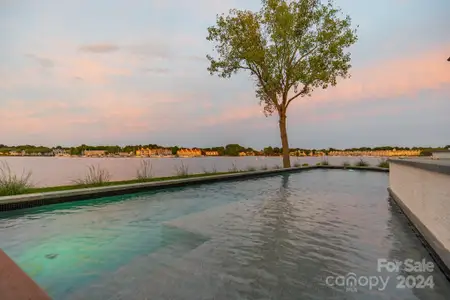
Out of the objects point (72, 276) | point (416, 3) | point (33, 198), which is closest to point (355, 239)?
point (72, 276)

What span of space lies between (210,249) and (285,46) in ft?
51.0

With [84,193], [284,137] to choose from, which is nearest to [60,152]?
[284,137]

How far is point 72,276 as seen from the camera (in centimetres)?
312

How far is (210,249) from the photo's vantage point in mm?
3924

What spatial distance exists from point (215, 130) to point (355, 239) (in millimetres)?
30120

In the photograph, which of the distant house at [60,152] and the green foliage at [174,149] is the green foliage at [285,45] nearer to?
the green foliage at [174,149]

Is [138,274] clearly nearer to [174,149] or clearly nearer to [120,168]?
[120,168]

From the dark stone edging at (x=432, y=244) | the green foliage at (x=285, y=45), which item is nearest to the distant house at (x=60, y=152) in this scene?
the green foliage at (x=285, y=45)

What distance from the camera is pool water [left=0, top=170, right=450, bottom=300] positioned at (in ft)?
9.05

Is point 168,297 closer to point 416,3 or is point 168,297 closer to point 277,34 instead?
point 416,3

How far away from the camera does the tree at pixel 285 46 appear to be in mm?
16688

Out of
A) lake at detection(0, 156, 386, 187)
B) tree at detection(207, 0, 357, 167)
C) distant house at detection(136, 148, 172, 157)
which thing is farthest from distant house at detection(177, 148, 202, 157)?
tree at detection(207, 0, 357, 167)

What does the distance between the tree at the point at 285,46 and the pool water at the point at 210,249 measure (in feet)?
37.8

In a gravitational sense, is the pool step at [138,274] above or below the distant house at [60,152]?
below
